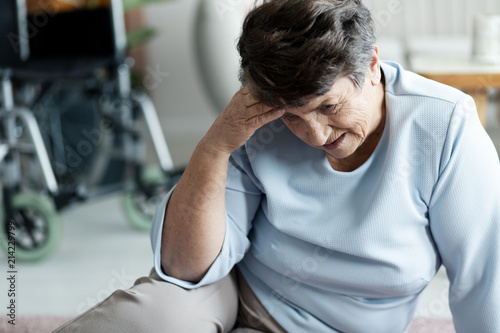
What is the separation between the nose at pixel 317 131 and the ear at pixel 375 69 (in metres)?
0.10

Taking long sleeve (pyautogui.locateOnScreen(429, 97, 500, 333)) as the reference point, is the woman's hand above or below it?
above

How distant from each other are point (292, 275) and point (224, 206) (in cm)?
16

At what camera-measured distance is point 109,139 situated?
3.12m

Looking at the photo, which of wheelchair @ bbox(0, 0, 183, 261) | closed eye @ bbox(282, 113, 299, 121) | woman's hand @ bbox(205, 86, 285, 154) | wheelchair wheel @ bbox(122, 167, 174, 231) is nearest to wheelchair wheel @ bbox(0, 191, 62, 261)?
wheelchair @ bbox(0, 0, 183, 261)

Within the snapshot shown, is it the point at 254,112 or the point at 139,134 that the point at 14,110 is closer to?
the point at 139,134

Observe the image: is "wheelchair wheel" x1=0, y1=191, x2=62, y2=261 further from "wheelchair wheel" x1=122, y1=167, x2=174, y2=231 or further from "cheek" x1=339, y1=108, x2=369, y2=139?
"cheek" x1=339, y1=108, x2=369, y2=139

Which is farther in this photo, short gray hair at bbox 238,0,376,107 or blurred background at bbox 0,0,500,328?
blurred background at bbox 0,0,500,328

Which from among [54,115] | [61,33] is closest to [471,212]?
[61,33]

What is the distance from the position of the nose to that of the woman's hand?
4cm

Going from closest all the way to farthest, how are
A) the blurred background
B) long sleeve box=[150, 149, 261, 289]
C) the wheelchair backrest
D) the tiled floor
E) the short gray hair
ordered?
the short gray hair < long sleeve box=[150, 149, 261, 289] < the tiled floor < the blurred background < the wheelchair backrest

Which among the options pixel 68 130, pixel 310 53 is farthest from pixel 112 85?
pixel 310 53

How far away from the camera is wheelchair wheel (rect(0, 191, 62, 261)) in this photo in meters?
1.96

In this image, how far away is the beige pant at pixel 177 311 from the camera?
887mm

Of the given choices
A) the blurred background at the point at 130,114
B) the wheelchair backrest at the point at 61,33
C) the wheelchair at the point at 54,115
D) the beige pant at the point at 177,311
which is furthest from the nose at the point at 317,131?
the wheelchair backrest at the point at 61,33
